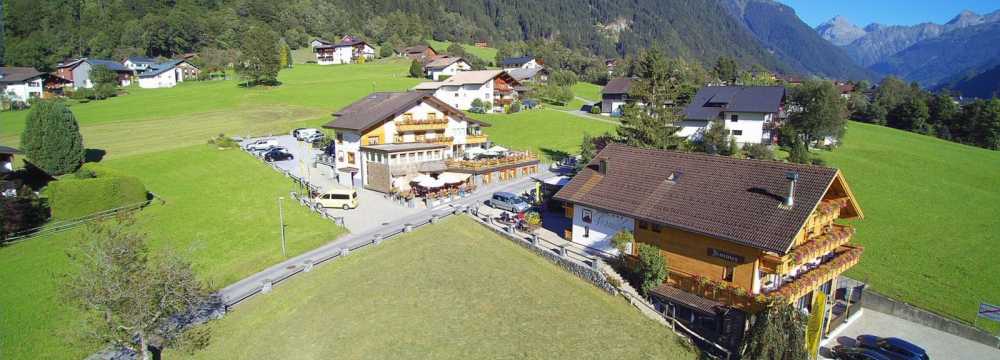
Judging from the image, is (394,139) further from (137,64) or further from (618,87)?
(137,64)

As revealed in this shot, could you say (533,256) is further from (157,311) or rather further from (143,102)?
(143,102)

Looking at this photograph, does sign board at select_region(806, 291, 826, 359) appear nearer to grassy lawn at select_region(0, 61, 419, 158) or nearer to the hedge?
the hedge

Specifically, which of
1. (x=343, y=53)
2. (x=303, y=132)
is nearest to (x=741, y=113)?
(x=303, y=132)

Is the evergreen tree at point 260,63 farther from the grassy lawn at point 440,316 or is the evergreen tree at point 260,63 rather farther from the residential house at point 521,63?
the grassy lawn at point 440,316

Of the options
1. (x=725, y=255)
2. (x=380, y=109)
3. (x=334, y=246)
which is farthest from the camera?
(x=380, y=109)

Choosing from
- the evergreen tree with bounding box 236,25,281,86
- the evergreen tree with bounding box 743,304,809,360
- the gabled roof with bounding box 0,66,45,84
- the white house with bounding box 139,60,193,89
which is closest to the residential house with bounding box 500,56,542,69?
the evergreen tree with bounding box 236,25,281,86

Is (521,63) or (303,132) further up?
(521,63)
